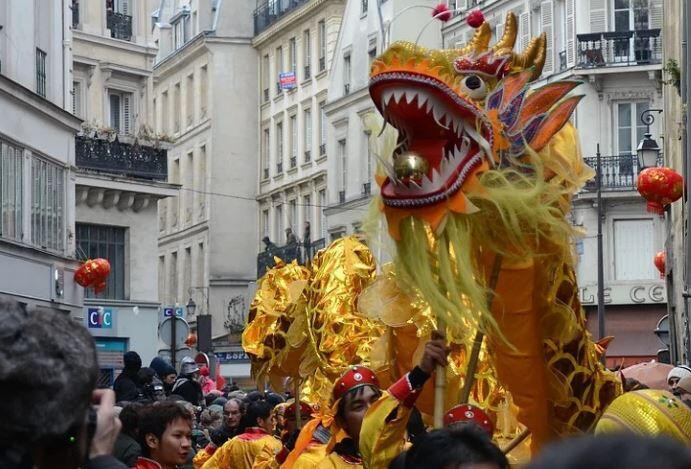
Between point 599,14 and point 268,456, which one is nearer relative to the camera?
point 268,456

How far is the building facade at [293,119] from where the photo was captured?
59.1 m

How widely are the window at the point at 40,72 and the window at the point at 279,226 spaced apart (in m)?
32.9

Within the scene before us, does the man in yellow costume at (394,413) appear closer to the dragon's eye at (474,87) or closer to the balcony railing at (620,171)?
the dragon's eye at (474,87)

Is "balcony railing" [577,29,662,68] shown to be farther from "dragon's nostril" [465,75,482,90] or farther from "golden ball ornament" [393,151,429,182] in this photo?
"golden ball ornament" [393,151,429,182]

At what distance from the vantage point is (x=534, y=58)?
7.54 m

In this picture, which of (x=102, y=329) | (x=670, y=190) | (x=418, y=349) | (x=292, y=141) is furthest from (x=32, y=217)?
(x=292, y=141)

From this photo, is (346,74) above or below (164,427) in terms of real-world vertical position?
above

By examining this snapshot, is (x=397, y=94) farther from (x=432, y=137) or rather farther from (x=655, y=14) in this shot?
(x=655, y=14)

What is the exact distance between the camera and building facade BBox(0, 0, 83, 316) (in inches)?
1107

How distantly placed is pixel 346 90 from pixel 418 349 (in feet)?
155

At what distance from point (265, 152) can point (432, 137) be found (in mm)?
58543

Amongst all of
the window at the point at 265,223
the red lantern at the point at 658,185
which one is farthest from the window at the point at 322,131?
the red lantern at the point at 658,185

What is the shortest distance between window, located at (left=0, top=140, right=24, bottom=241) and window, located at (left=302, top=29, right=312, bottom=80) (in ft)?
105

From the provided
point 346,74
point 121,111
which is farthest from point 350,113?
point 121,111
